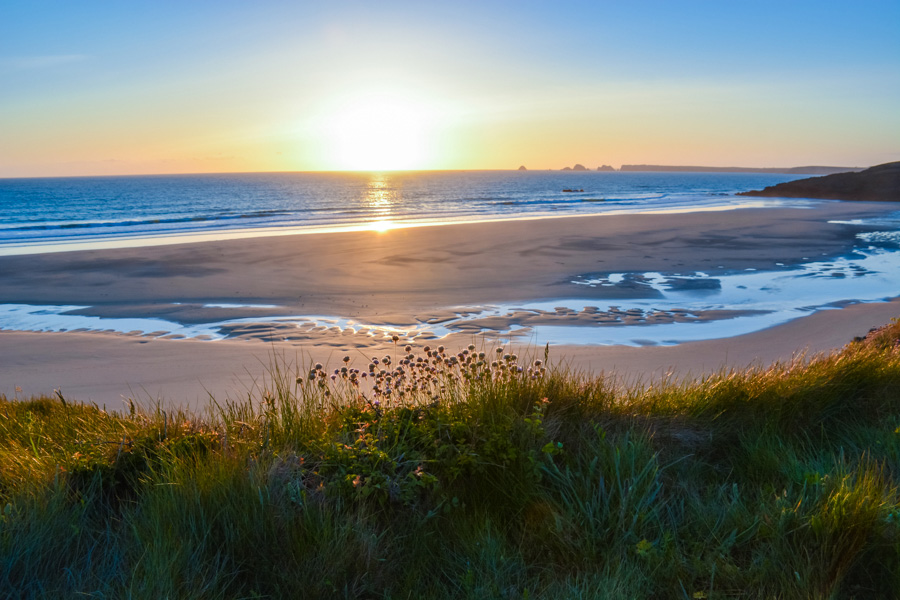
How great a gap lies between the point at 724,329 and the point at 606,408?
7.22 m

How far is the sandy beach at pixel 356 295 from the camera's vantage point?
8406mm

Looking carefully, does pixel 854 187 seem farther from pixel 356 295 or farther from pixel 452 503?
pixel 452 503

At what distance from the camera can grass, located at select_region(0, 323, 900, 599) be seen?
275 centimetres

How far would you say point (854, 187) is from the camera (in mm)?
51875

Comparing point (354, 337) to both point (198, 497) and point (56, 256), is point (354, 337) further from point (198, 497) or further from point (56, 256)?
point (56, 256)

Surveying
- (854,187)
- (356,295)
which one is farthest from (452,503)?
(854,187)

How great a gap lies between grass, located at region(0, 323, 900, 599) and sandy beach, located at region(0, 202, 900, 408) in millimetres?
1845

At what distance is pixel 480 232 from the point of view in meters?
26.4

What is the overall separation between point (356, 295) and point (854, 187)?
54.5 m

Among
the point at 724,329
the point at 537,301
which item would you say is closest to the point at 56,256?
the point at 537,301

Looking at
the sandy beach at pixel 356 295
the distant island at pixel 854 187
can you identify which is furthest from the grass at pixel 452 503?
the distant island at pixel 854 187

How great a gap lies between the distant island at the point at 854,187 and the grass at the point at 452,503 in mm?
56857

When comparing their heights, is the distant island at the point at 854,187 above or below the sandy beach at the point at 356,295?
above

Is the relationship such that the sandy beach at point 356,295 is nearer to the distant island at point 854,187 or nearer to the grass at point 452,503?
the grass at point 452,503
